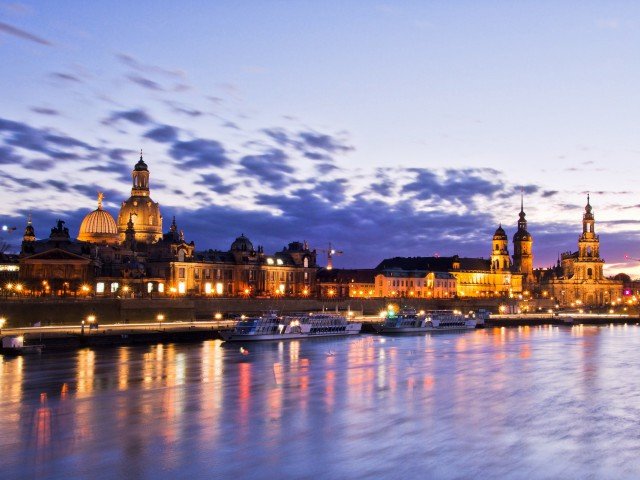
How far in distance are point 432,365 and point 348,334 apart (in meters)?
40.1

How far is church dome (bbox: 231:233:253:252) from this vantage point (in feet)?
496

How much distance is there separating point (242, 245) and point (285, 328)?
5839cm

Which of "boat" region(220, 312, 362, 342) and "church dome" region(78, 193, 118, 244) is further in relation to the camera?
"church dome" region(78, 193, 118, 244)

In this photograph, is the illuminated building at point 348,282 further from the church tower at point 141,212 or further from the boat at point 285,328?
the boat at point 285,328

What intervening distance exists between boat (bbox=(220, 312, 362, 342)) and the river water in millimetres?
18011

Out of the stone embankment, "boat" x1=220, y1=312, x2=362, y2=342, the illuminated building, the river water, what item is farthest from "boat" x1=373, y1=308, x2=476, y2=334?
the illuminated building

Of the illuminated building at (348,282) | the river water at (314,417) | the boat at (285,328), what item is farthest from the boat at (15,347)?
the illuminated building at (348,282)

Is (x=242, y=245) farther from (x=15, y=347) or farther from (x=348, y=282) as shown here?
(x=15, y=347)

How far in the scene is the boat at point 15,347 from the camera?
66.2 m

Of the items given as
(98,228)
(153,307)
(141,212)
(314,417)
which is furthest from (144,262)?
(314,417)

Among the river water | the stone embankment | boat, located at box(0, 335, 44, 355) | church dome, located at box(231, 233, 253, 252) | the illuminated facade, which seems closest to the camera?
the river water

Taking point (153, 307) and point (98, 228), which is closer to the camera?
point (153, 307)

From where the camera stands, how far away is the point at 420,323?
117 metres

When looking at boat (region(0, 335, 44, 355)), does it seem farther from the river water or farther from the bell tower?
the bell tower
